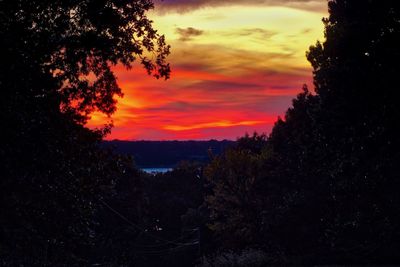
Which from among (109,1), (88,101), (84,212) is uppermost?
(109,1)

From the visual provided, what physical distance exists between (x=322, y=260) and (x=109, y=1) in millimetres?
17332

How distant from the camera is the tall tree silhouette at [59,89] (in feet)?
46.2

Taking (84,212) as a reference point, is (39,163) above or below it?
above

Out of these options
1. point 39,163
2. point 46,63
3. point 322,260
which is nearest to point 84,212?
point 39,163

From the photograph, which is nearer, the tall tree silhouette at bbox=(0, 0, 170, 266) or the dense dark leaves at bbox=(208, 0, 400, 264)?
the tall tree silhouette at bbox=(0, 0, 170, 266)

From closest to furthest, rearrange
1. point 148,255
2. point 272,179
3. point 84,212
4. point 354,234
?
point 84,212, point 354,234, point 272,179, point 148,255

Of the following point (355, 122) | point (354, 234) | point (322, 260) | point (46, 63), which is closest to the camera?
point (46, 63)

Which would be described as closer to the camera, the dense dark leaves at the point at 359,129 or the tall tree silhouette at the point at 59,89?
the tall tree silhouette at the point at 59,89

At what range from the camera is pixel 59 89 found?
15703 millimetres

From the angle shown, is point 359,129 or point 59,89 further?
point 359,129

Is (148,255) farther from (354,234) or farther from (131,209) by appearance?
(354,234)

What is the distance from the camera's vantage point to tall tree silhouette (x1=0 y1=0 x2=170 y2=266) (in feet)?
46.2

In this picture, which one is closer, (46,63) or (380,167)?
(46,63)

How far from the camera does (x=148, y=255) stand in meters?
73.4
